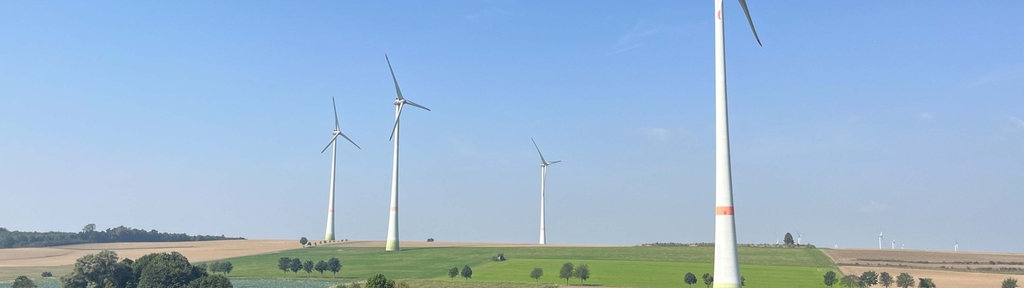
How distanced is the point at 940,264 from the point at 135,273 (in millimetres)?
137250

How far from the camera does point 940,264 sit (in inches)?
6422

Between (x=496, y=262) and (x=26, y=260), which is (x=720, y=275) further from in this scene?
(x=26, y=260)

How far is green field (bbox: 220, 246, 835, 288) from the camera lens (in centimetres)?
13462

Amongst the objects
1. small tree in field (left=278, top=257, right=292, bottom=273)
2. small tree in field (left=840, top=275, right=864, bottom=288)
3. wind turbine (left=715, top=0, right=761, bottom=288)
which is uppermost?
wind turbine (left=715, top=0, right=761, bottom=288)

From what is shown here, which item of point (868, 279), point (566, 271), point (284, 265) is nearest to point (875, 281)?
point (868, 279)

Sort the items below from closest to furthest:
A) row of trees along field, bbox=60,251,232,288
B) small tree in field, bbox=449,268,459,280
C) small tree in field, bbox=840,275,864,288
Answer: row of trees along field, bbox=60,251,232,288, small tree in field, bbox=840,275,864,288, small tree in field, bbox=449,268,459,280

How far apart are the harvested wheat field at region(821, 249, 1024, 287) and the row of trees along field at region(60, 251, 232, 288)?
100616mm

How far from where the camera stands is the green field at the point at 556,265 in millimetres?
134625

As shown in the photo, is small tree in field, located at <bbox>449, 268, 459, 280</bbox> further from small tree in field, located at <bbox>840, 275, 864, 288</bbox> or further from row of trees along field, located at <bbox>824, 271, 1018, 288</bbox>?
small tree in field, located at <bbox>840, 275, 864, 288</bbox>

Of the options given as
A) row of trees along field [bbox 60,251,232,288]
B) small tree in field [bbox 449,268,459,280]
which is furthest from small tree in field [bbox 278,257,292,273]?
row of trees along field [bbox 60,251,232,288]

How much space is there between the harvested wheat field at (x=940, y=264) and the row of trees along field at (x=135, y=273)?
10062 centimetres

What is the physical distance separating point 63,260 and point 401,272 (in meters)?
92.9

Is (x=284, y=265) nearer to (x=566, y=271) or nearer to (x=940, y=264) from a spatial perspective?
(x=566, y=271)

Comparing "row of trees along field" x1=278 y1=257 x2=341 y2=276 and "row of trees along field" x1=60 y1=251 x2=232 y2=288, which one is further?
"row of trees along field" x1=278 y1=257 x2=341 y2=276
